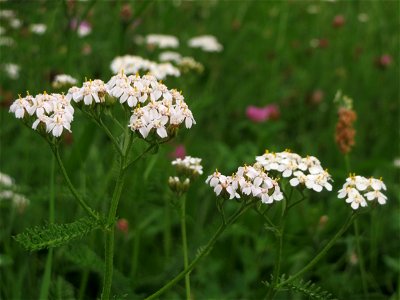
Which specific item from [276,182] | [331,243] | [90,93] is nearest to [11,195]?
[90,93]

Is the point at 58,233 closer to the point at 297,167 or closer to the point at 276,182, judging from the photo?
the point at 276,182

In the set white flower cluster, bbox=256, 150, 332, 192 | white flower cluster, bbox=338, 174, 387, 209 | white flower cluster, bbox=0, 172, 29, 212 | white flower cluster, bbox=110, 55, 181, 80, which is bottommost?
white flower cluster, bbox=338, 174, 387, 209

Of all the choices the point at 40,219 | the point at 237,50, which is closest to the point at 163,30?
the point at 237,50

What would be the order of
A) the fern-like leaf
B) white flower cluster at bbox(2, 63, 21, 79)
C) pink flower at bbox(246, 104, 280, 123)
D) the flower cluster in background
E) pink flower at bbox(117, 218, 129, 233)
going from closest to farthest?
the fern-like leaf → the flower cluster in background → pink flower at bbox(117, 218, 129, 233) → white flower cluster at bbox(2, 63, 21, 79) → pink flower at bbox(246, 104, 280, 123)

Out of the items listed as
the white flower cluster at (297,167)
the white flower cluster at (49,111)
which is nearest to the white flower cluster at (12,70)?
the white flower cluster at (49,111)

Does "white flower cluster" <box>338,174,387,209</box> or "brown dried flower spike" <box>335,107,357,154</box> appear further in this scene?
"brown dried flower spike" <box>335,107,357,154</box>

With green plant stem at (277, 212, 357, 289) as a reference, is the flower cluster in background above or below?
above

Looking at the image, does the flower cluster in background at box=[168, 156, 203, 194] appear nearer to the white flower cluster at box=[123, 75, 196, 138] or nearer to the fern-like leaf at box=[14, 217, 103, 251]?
the white flower cluster at box=[123, 75, 196, 138]

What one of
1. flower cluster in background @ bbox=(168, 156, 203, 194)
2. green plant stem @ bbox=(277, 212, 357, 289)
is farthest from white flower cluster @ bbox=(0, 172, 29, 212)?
green plant stem @ bbox=(277, 212, 357, 289)
